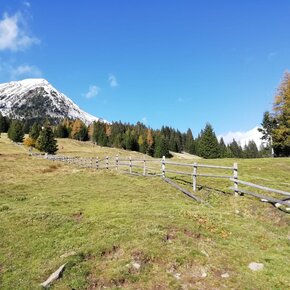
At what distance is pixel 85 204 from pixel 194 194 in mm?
7083

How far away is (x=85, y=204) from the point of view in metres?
18.1

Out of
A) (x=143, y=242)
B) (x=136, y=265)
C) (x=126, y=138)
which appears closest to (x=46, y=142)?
(x=126, y=138)

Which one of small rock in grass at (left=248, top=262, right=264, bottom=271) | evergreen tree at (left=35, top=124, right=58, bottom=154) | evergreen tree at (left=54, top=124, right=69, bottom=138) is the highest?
evergreen tree at (left=54, top=124, right=69, bottom=138)

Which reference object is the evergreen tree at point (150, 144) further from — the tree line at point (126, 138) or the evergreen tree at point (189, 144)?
the evergreen tree at point (189, 144)

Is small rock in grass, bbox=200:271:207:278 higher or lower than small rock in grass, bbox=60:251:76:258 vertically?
higher

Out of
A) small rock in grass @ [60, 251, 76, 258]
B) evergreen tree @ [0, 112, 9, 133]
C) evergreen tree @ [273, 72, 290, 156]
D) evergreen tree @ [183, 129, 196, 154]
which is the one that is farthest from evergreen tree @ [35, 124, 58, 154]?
evergreen tree @ [183, 129, 196, 154]

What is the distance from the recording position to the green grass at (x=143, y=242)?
9.42 meters

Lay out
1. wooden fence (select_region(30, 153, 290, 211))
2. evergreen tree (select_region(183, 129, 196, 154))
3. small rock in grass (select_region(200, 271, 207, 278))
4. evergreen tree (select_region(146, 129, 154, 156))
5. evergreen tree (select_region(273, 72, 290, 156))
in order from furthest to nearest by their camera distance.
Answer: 1. evergreen tree (select_region(183, 129, 196, 154))
2. evergreen tree (select_region(146, 129, 154, 156))
3. evergreen tree (select_region(273, 72, 290, 156))
4. wooden fence (select_region(30, 153, 290, 211))
5. small rock in grass (select_region(200, 271, 207, 278))

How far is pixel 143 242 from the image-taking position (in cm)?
1128

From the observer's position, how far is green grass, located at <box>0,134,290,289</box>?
371 inches

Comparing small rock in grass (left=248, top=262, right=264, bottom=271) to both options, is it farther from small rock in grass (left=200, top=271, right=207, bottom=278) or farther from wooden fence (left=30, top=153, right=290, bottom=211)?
wooden fence (left=30, top=153, right=290, bottom=211)

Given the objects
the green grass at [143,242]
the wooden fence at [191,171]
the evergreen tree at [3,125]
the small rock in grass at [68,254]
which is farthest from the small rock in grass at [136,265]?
the evergreen tree at [3,125]

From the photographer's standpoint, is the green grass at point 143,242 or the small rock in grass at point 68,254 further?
the small rock in grass at point 68,254

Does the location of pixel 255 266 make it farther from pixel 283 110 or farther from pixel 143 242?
pixel 283 110
